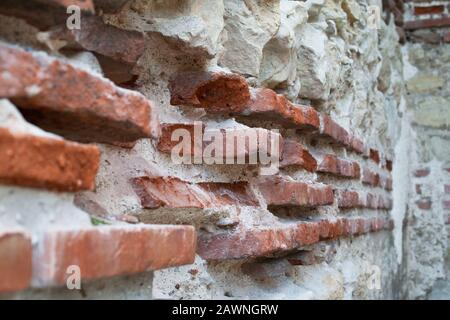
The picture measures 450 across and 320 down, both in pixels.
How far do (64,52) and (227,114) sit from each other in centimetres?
45

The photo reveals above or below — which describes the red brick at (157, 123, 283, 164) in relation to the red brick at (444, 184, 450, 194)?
below

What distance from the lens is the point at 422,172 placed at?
298 centimetres

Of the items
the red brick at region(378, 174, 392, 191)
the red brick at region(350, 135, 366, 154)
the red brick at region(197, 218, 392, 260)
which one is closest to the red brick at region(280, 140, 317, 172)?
the red brick at region(197, 218, 392, 260)

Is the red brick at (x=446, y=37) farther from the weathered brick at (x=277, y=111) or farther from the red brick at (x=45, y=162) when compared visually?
the red brick at (x=45, y=162)

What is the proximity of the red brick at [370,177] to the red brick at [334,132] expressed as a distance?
24 centimetres

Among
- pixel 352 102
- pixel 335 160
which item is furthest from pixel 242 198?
pixel 352 102

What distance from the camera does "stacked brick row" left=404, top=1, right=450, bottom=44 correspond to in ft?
9.57

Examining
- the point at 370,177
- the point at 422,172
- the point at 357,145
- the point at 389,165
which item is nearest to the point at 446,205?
the point at 422,172

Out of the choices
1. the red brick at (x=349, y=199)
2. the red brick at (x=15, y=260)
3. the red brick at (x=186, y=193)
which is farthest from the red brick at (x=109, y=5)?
the red brick at (x=349, y=199)

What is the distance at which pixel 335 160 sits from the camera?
1.76 meters

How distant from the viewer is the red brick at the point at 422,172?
9.76ft

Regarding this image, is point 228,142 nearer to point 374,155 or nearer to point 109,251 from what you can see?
point 109,251

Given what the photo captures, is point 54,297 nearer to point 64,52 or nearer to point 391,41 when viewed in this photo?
point 64,52

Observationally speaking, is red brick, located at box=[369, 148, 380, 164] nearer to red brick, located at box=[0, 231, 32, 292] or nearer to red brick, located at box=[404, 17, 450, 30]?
red brick, located at box=[404, 17, 450, 30]
